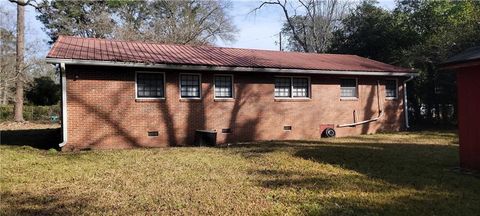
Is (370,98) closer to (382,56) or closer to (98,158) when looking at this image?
(382,56)

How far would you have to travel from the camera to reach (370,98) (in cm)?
1902

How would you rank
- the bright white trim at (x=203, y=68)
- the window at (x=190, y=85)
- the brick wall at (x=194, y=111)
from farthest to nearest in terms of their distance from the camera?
the window at (x=190, y=85) → the brick wall at (x=194, y=111) → the bright white trim at (x=203, y=68)

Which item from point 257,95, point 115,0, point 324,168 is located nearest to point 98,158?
point 324,168

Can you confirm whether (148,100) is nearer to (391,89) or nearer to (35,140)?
(35,140)

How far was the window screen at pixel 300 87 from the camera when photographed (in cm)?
1708

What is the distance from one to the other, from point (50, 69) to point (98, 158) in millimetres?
41953

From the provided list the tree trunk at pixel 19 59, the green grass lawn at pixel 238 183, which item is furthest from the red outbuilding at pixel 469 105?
the tree trunk at pixel 19 59

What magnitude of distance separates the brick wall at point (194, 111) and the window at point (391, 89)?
978 mm

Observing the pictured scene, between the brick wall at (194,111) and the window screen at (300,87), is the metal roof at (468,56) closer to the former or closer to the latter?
the brick wall at (194,111)

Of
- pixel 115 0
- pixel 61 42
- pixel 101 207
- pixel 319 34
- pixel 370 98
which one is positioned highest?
pixel 115 0

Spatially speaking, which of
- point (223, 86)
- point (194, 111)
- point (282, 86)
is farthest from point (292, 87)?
point (194, 111)

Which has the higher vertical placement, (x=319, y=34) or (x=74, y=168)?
(x=319, y=34)

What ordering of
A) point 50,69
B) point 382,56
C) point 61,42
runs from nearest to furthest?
point 61,42, point 382,56, point 50,69

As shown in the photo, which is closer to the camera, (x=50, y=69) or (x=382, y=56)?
(x=382, y=56)
